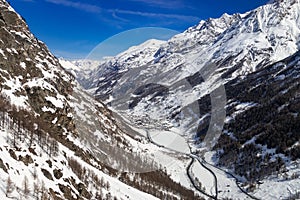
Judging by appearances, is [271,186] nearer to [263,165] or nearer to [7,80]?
[263,165]

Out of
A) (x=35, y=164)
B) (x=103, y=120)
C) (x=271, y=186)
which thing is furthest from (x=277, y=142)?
(x=35, y=164)

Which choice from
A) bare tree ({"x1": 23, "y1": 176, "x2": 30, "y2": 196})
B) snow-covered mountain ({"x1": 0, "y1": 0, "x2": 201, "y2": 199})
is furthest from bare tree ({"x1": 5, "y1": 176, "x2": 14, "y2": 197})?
bare tree ({"x1": 23, "y1": 176, "x2": 30, "y2": 196})

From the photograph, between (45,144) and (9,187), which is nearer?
(9,187)

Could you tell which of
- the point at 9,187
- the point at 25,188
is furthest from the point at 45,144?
the point at 9,187

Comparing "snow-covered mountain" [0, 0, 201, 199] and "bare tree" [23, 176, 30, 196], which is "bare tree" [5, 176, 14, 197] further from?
"bare tree" [23, 176, 30, 196]

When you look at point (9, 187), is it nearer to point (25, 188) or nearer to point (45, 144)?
point (25, 188)

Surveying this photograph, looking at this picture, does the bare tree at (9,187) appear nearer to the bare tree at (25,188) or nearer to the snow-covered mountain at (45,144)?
the snow-covered mountain at (45,144)

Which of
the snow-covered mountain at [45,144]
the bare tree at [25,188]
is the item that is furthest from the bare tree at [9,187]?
the bare tree at [25,188]

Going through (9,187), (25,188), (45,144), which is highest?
(45,144)
